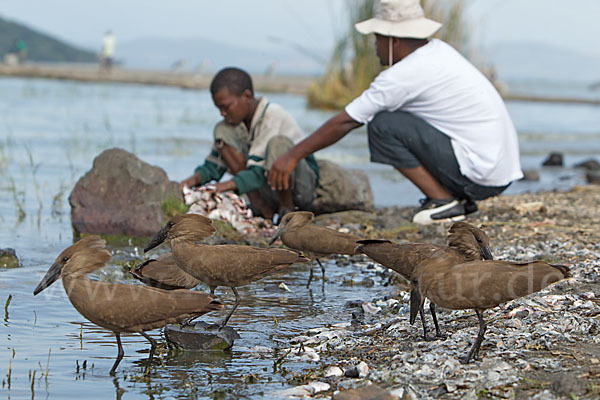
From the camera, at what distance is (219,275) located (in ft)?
15.3

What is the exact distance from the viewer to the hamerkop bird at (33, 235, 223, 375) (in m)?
4.01

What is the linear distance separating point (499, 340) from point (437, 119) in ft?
12.1

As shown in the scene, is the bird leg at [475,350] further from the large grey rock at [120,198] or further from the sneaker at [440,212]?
the large grey rock at [120,198]

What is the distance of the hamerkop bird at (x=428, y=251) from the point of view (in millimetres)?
4355

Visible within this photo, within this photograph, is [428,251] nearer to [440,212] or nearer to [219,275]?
[219,275]

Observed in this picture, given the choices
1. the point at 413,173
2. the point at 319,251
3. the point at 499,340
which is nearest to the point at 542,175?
the point at 413,173

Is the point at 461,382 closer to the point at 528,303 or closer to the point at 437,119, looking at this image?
the point at 528,303

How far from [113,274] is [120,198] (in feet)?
5.08

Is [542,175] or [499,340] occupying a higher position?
[499,340]

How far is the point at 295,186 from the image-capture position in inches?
310

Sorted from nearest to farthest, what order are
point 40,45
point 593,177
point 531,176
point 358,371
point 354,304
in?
point 358,371 < point 354,304 < point 593,177 < point 531,176 < point 40,45

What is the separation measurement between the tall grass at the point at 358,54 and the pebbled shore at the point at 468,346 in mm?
12292

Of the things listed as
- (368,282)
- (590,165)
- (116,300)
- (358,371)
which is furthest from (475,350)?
(590,165)

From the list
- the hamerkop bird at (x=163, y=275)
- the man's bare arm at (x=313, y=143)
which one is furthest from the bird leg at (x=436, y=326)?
the man's bare arm at (x=313, y=143)
